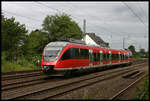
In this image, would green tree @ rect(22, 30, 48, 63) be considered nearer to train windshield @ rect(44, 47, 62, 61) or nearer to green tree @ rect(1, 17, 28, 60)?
green tree @ rect(1, 17, 28, 60)

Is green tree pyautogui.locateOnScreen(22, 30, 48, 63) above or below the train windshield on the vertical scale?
above

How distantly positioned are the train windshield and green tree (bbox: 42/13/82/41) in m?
18.0

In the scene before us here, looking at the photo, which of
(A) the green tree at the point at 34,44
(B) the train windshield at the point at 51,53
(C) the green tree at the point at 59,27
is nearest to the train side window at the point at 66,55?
(B) the train windshield at the point at 51,53

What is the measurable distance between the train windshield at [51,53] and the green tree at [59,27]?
59.2 feet

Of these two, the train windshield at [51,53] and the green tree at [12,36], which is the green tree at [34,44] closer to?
the green tree at [12,36]

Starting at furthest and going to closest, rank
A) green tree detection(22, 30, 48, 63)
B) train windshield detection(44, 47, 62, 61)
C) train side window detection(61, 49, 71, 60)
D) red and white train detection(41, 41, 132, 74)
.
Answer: green tree detection(22, 30, 48, 63) → train side window detection(61, 49, 71, 60) → train windshield detection(44, 47, 62, 61) → red and white train detection(41, 41, 132, 74)

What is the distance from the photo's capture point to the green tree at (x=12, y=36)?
26609 mm

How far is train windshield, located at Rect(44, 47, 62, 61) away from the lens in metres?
14.8

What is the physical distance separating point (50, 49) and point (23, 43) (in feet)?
49.8

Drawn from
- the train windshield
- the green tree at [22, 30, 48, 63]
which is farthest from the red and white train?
the green tree at [22, 30, 48, 63]

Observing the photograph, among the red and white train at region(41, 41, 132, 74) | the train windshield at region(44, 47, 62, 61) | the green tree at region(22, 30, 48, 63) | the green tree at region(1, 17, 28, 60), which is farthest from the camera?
the green tree at region(22, 30, 48, 63)

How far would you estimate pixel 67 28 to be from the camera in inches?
1401

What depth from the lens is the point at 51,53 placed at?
15.2m

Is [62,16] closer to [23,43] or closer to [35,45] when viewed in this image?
[35,45]
